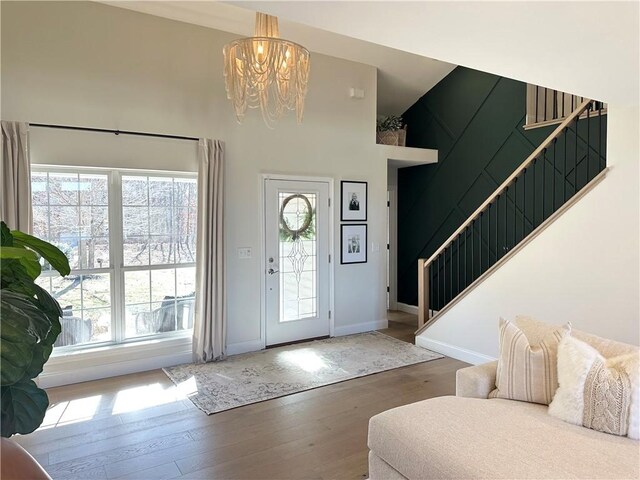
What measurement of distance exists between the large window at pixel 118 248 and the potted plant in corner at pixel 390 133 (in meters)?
2.86

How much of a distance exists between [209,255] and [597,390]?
3.51m

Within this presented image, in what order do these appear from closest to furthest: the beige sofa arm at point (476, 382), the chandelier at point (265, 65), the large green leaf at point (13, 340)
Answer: the large green leaf at point (13, 340) → the beige sofa arm at point (476, 382) → the chandelier at point (265, 65)

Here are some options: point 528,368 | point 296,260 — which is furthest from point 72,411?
point 528,368

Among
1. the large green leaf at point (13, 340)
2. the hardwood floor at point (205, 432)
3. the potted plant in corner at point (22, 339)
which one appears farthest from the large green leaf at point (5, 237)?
the hardwood floor at point (205, 432)

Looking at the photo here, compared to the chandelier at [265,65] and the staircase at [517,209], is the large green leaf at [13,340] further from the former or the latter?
the staircase at [517,209]

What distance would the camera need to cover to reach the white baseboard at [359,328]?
18.5 ft

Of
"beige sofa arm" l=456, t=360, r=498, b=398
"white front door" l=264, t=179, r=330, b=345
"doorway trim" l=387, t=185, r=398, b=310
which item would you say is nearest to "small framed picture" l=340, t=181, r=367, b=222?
"white front door" l=264, t=179, r=330, b=345

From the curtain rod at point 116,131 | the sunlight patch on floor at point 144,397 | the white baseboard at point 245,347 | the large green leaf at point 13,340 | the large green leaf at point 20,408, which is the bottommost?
the sunlight patch on floor at point 144,397

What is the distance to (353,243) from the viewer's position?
18.8ft

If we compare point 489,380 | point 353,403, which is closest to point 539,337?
point 489,380

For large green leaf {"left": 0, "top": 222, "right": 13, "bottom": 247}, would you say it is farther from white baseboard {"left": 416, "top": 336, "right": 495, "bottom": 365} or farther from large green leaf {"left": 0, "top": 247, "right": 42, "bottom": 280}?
white baseboard {"left": 416, "top": 336, "right": 495, "bottom": 365}

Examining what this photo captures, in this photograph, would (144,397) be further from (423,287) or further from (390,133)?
(390,133)

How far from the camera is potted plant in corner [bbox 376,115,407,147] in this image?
20.2ft

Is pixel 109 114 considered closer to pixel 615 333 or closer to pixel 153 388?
pixel 153 388
